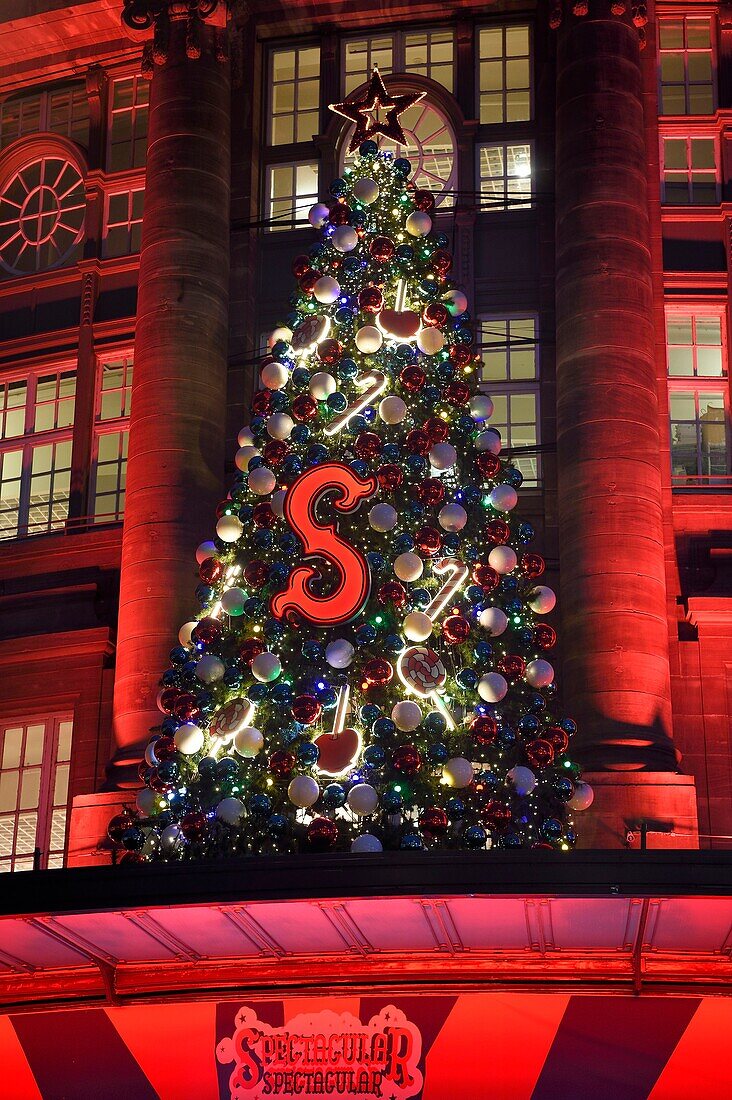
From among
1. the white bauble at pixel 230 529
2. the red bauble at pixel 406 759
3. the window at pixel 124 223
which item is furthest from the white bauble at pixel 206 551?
the window at pixel 124 223

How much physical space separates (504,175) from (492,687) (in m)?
11.7

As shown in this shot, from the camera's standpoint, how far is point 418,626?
18.4 metres

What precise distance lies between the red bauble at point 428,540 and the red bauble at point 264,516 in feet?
5.52

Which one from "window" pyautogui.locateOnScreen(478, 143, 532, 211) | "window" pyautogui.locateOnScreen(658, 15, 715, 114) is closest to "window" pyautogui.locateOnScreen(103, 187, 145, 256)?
"window" pyautogui.locateOnScreen(478, 143, 532, 211)

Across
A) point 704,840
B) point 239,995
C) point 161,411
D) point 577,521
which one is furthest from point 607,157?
point 239,995

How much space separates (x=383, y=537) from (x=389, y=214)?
13.2 ft

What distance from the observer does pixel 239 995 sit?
18812 mm

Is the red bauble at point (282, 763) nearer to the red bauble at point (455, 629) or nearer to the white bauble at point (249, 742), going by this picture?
the white bauble at point (249, 742)

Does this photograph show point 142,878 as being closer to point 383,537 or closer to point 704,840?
point 383,537

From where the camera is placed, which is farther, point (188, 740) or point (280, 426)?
point (280, 426)

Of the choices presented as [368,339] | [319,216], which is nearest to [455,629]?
[368,339]

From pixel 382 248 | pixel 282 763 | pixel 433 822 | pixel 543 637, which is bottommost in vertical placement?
pixel 433 822

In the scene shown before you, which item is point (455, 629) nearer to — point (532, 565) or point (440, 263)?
point (532, 565)

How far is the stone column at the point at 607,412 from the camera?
22172mm
